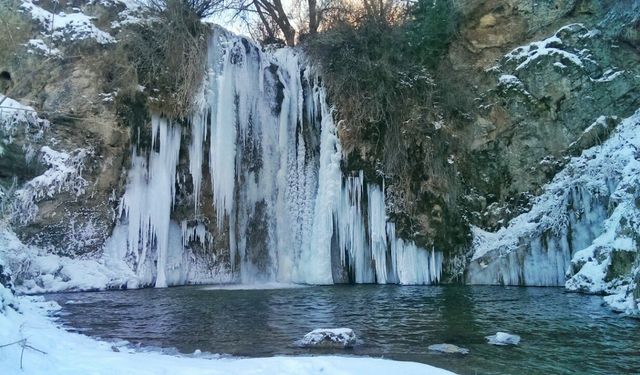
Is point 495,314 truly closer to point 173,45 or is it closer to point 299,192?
point 299,192

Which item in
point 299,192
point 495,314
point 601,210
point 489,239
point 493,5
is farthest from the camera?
point 493,5

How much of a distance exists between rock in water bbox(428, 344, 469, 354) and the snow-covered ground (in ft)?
3.43

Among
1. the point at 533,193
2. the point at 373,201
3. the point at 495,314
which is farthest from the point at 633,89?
the point at 495,314

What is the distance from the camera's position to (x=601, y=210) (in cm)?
1360

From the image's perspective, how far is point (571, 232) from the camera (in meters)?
13.7

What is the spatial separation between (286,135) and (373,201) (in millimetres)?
3414

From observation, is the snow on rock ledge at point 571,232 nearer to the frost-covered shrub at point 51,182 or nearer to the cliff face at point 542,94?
the cliff face at point 542,94

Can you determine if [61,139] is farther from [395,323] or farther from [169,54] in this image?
[395,323]

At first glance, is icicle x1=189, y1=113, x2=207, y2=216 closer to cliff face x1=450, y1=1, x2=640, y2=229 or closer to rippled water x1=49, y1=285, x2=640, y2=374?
rippled water x1=49, y1=285, x2=640, y2=374

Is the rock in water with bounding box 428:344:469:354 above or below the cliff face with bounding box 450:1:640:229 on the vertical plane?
below

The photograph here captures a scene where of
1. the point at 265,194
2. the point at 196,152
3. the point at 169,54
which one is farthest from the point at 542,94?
the point at 169,54

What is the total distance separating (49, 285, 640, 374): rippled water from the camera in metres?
6.21

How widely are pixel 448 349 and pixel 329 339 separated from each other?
4.74 feet

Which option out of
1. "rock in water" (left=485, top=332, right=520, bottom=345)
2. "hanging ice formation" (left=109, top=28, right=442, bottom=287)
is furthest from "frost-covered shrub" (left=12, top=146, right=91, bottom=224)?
"rock in water" (left=485, top=332, right=520, bottom=345)
